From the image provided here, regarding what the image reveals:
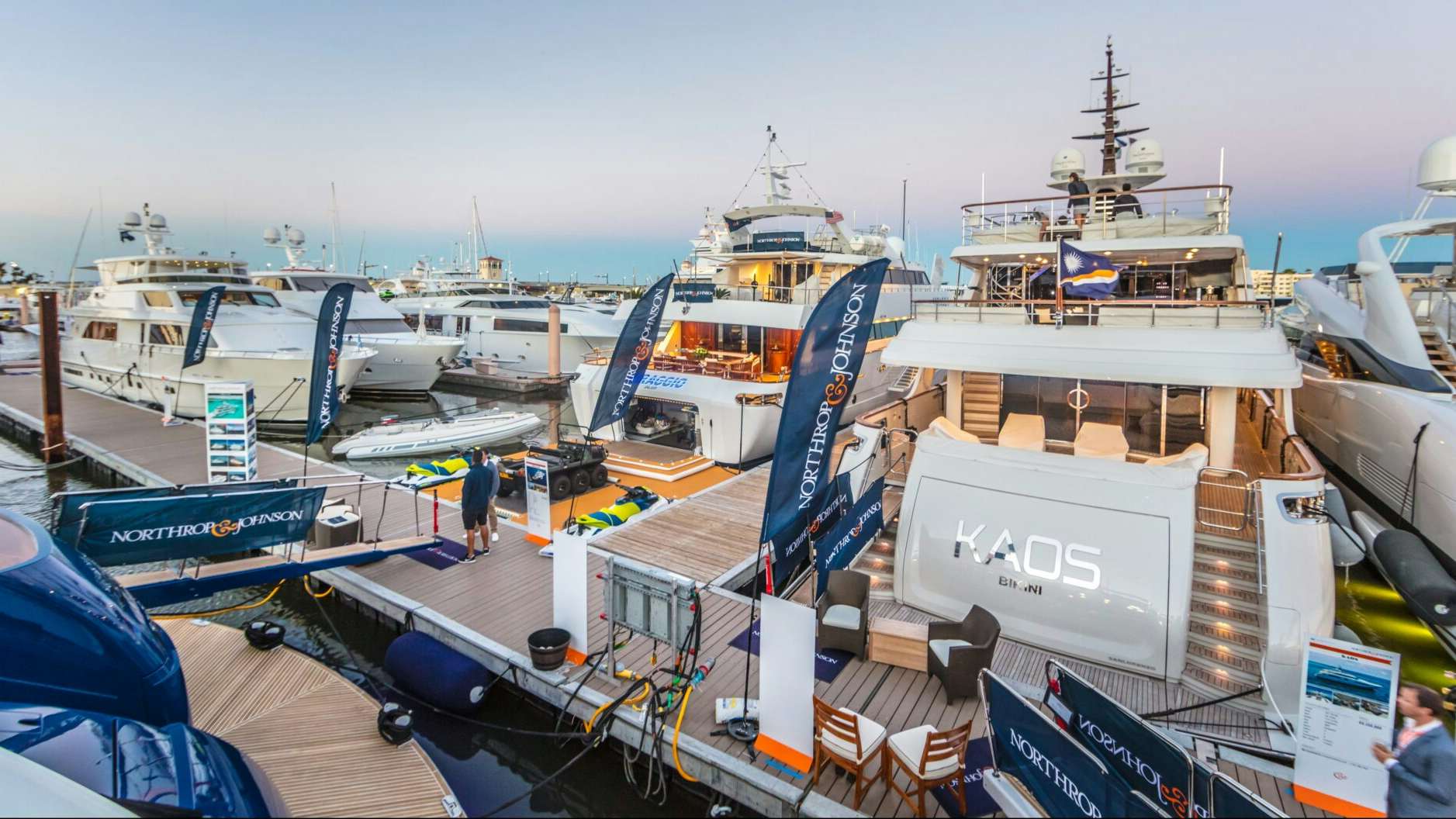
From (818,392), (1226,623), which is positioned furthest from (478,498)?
(1226,623)

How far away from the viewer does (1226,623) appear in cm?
655

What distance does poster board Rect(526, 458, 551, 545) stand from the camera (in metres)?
9.85

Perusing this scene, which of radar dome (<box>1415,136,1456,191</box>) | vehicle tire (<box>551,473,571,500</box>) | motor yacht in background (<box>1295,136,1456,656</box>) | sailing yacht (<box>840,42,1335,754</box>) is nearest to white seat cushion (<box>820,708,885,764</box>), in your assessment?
sailing yacht (<box>840,42,1335,754</box>)

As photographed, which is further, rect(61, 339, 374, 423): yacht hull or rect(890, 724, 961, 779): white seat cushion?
rect(61, 339, 374, 423): yacht hull

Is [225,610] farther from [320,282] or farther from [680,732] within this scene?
[320,282]

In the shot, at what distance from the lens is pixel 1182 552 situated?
6285 mm

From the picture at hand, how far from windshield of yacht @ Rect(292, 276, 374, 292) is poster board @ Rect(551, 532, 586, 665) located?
29103mm

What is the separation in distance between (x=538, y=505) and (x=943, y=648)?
6.04m

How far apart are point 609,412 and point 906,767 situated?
926 centimetres

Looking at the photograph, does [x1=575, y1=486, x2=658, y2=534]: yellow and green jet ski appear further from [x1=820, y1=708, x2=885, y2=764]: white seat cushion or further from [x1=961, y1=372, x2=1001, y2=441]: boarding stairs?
[x1=820, y1=708, x2=885, y2=764]: white seat cushion

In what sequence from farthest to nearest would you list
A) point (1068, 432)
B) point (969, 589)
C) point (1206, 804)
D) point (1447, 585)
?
point (1068, 432), point (1447, 585), point (969, 589), point (1206, 804)

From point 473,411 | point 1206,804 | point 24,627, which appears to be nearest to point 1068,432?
point 1206,804

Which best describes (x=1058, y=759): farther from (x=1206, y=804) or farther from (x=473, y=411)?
(x=473, y=411)

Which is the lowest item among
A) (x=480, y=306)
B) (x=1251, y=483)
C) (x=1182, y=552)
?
(x=1182, y=552)
